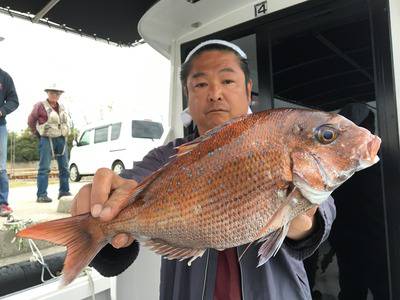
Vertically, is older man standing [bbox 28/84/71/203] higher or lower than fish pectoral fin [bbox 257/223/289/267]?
higher

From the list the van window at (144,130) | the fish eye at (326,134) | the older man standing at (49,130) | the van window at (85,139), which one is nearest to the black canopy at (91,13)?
the fish eye at (326,134)

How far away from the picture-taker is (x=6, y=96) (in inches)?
194

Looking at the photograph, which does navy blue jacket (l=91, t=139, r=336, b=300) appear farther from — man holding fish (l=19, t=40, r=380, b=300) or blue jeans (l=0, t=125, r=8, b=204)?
blue jeans (l=0, t=125, r=8, b=204)

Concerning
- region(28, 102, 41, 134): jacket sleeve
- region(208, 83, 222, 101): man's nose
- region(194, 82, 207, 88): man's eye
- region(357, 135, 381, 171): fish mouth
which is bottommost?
region(357, 135, 381, 171): fish mouth

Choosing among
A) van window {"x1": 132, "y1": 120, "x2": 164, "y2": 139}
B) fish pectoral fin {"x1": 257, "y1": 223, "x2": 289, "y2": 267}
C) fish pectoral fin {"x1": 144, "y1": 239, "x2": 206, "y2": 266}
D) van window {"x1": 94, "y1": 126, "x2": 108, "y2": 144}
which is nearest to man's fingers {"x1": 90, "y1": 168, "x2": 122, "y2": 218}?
fish pectoral fin {"x1": 144, "y1": 239, "x2": 206, "y2": 266}

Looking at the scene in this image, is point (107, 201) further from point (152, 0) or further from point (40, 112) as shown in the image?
point (40, 112)

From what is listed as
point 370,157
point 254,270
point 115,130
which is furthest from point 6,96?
point 115,130

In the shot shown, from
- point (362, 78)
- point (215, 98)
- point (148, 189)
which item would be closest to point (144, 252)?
point (215, 98)

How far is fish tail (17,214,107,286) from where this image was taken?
111 cm

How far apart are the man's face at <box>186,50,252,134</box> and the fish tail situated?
2.79 feet

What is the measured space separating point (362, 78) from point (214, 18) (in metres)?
1.41

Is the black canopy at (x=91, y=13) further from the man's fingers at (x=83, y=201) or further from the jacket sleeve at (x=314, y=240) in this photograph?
the jacket sleeve at (x=314, y=240)

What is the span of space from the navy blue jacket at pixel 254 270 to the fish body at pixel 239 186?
367 mm

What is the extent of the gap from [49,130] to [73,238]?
6340 mm
